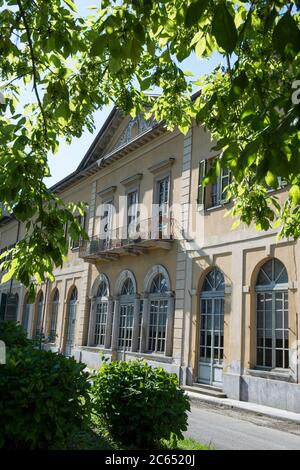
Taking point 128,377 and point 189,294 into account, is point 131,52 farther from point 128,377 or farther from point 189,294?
point 189,294

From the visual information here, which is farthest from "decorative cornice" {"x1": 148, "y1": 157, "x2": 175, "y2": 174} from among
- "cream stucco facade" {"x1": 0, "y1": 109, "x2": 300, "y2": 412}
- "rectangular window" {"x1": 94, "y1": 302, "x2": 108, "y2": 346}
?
"rectangular window" {"x1": 94, "y1": 302, "x2": 108, "y2": 346}

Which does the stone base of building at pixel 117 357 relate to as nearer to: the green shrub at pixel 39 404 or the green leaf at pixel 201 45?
the green shrub at pixel 39 404

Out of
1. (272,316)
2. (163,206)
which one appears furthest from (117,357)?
(272,316)

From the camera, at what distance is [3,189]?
11.6 ft

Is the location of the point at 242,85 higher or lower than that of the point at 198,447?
higher

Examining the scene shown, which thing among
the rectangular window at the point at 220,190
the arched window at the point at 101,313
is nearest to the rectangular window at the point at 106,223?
the arched window at the point at 101,313

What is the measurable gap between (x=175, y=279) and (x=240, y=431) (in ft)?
26.8

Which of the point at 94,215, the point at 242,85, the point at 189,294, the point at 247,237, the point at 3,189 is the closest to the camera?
the point at 242,85

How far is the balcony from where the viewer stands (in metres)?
17.7

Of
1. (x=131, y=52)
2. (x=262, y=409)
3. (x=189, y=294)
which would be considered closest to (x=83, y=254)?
(x=189, y=294)

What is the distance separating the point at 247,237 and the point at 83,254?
10.9 metres

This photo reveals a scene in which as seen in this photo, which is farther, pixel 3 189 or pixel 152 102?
pixel 152 102

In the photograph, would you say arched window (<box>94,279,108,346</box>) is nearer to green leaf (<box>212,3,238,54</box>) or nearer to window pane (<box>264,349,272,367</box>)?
window pane (<box>264,349,272,367</box>)

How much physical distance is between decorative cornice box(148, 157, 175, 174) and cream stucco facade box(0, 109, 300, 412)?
40mm
